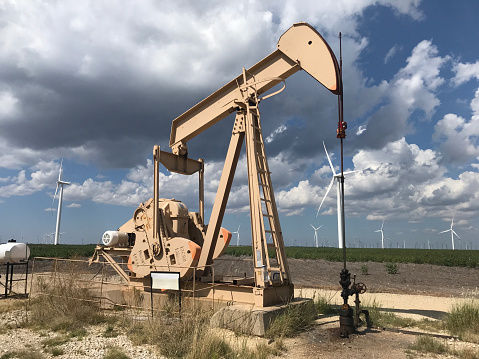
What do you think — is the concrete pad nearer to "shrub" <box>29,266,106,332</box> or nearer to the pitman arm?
Answer: "shrub" <box>29,266,106,332</box>

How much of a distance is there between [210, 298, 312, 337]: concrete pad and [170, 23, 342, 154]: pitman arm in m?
4.26

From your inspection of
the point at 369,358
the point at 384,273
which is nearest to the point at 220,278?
Answer: the point at 369,358

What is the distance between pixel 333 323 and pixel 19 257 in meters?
9.25

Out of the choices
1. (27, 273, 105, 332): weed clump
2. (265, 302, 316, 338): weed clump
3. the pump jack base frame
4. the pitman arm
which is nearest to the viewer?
(265, 302, 316, 338): weed clump

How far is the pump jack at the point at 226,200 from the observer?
24.1 feet

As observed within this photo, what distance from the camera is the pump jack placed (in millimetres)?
7332

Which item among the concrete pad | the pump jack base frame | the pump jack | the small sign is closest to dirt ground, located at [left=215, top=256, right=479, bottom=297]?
the pump jack

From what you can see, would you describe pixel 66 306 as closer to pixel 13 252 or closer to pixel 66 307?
pixel 66 307

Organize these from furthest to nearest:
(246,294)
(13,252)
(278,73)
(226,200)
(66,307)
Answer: (13,252), (226,200), (278,73), (66,307), (246,294)

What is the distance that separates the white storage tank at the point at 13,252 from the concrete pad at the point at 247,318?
743 cm

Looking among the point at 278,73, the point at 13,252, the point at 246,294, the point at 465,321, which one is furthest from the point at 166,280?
the point at 13,252

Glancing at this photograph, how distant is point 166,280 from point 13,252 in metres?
6.51

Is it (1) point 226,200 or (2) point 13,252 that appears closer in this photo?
(1) point 226,200

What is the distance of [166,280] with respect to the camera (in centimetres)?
716
